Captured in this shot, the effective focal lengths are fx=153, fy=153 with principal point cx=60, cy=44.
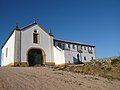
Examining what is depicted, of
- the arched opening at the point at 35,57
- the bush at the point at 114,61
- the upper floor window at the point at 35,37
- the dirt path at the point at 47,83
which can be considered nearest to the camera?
Answer: the dirt path at the point at 47,83

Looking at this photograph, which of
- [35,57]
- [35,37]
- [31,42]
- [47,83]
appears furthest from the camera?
[35,37]

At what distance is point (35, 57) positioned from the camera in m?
30.6

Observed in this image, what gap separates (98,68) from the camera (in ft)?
64.3

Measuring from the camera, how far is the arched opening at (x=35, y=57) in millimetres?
29941

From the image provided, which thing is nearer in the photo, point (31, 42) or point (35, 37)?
point (31, 42)

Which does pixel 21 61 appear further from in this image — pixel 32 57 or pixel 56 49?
pixel 56 49

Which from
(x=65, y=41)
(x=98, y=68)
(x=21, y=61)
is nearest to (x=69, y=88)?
(x=98, y=68)

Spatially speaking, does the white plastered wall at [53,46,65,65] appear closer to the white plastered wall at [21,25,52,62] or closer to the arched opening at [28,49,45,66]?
the white plastered wall at [21,25,52,62]

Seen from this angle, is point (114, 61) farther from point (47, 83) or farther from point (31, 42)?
point (31, 42)

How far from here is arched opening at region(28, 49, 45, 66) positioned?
29941 millimetres

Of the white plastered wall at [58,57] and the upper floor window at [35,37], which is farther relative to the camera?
the white plastered wall at [58,57]

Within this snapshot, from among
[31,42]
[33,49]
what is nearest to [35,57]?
[33,49]

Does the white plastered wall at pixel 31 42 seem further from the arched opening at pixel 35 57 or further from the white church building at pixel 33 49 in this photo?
the arched opening at pixel 35 57

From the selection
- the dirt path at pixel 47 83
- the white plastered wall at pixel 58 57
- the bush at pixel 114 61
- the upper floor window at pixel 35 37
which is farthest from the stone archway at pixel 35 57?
the dirt path at pixel 47 83
